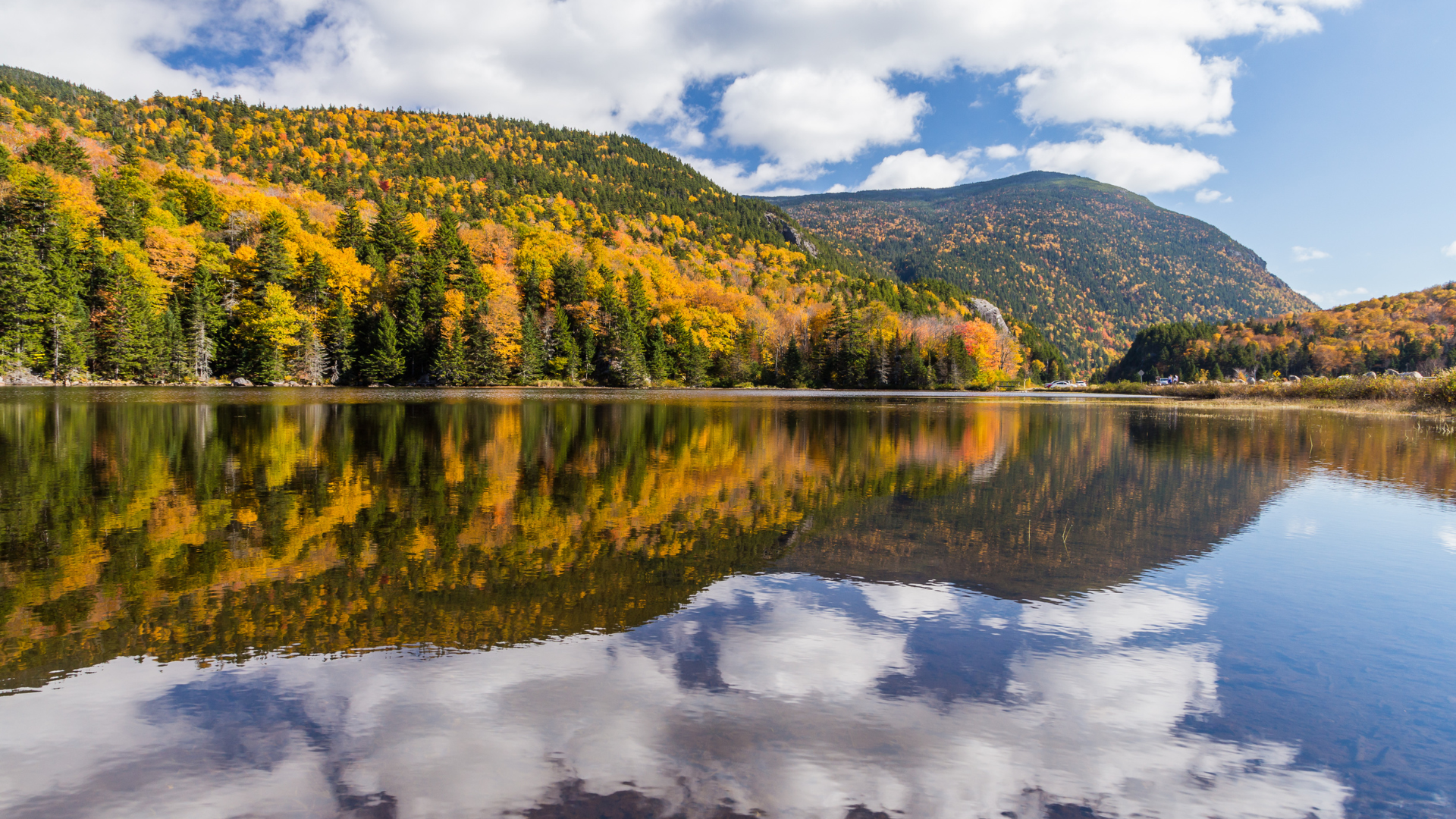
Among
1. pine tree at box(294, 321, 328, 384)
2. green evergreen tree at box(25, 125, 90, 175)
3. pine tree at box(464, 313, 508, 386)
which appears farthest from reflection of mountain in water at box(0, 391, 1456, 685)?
green evergreen tree at box(25, 125, 90, 175)

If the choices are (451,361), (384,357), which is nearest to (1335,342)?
(451,361)

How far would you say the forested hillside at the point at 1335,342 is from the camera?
11438 centimetres

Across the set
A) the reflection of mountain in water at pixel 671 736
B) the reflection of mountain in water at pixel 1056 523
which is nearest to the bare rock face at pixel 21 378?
the reflection of mountain in water at pixel 671 736

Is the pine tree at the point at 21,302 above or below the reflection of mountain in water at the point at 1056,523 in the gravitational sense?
above

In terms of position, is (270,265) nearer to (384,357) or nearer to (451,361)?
(384,357)

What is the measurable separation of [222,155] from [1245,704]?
159 m

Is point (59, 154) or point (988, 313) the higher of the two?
point (59, 154)

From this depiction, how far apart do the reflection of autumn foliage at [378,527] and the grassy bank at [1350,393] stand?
131 ft

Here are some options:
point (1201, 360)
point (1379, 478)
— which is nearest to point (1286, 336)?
point (1201, 360)

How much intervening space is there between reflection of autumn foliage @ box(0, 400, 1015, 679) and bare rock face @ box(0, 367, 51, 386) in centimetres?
4177

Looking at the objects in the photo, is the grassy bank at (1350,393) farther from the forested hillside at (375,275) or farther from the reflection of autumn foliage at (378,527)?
the forested hillside at (375,275)

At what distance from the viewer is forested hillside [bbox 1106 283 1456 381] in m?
114

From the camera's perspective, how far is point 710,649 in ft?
18.7

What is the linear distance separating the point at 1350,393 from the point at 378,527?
6862 centimetres
